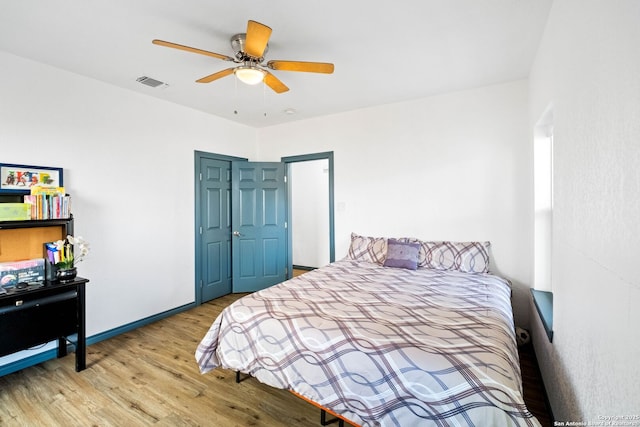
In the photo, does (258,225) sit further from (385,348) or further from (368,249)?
(385,348)

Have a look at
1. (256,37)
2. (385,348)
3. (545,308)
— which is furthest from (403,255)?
(256,37)

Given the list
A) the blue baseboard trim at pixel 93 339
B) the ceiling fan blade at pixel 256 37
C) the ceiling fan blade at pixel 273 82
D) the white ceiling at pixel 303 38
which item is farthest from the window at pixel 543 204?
the blue baseboard trim at pixel 93 339

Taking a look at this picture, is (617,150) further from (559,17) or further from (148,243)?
(148,243)

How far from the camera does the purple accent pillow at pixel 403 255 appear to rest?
3174 mm

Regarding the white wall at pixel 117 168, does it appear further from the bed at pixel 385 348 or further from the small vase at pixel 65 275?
the bed at pixel 385 348

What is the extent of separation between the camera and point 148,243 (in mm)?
3434

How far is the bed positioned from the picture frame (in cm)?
203

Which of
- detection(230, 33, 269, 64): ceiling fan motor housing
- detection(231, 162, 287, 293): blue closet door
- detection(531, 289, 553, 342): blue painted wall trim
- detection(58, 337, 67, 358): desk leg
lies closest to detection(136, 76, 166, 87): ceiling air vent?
detection(230, 33, 269, 64): ceiling fan motor housing

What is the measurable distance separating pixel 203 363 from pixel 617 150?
8.22 ft

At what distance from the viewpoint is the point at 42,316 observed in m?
2.26

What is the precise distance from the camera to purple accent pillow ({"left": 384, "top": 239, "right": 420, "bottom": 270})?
3174mm

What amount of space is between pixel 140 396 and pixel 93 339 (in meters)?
1.28

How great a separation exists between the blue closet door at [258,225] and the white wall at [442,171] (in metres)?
0.88

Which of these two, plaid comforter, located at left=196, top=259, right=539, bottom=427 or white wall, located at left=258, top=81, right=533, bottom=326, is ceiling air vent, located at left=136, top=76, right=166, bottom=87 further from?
plaid comforter, located at left=196, top=259, right=539, bottom=427
